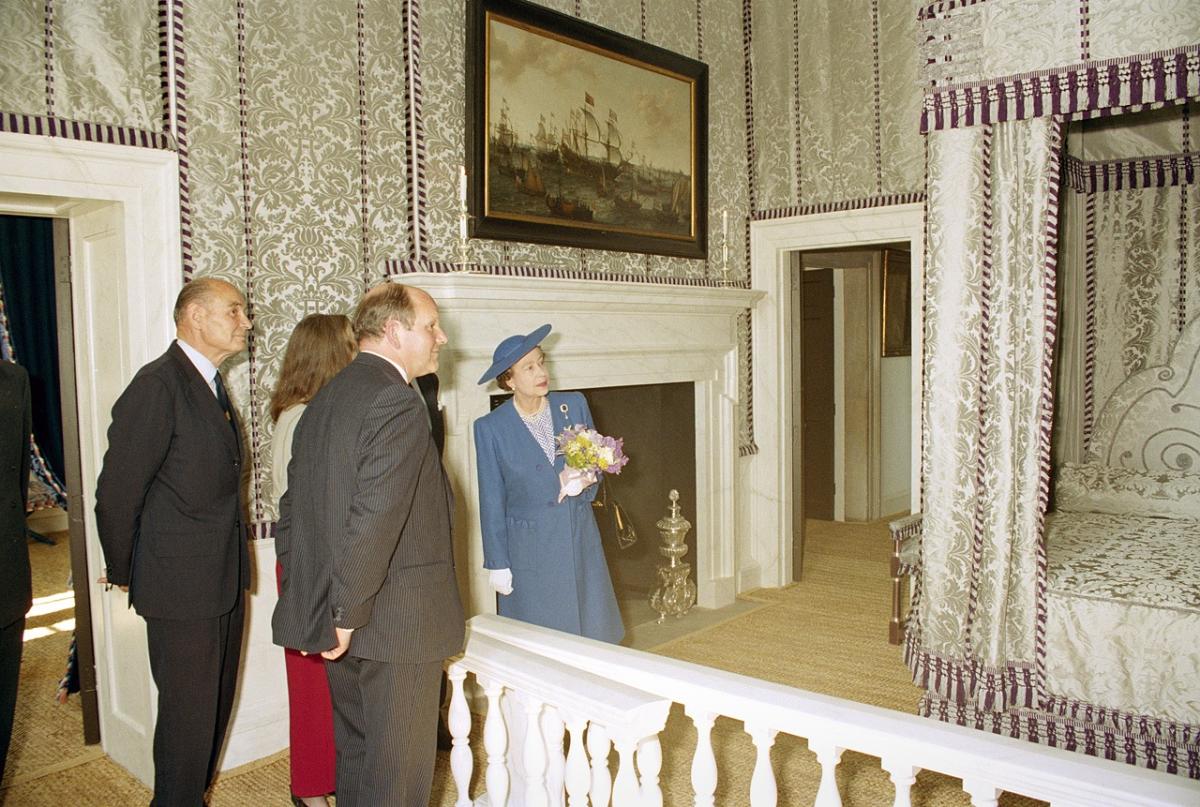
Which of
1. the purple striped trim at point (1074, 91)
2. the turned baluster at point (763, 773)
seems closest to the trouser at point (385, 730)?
the turned baluster at point (763, 773)

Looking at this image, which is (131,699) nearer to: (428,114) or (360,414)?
(360,414)

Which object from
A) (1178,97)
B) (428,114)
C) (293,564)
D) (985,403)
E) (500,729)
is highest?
(428,114)

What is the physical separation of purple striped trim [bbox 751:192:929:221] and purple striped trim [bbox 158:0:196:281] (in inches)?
135

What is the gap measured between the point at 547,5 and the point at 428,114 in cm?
98

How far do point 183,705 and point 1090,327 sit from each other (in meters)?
4.57

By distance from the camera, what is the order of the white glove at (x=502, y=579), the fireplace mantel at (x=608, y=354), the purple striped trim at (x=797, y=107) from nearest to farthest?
the white glove at (x=502, y=579), the fireplace mantel at (x=608, y=354), the purple striped trim at (x=797, y=107)

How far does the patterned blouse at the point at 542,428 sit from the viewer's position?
3084 mm

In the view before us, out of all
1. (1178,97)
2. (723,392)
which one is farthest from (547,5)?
(1178,97)

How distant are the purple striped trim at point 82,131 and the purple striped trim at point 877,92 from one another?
11.8 ft

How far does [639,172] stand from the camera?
477 centimetres

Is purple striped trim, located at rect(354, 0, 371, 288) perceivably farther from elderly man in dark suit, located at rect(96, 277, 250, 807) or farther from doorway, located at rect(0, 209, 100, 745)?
doorway, located at rect(0, 209, 100, 745)

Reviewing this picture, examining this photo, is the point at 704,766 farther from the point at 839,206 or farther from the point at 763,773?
the point at 839,206

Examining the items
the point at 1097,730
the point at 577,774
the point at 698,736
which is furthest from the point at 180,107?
the point at 1097,730

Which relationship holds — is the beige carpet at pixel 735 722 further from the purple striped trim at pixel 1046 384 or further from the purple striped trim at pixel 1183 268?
the purple striped trim at pixel 1183 268
